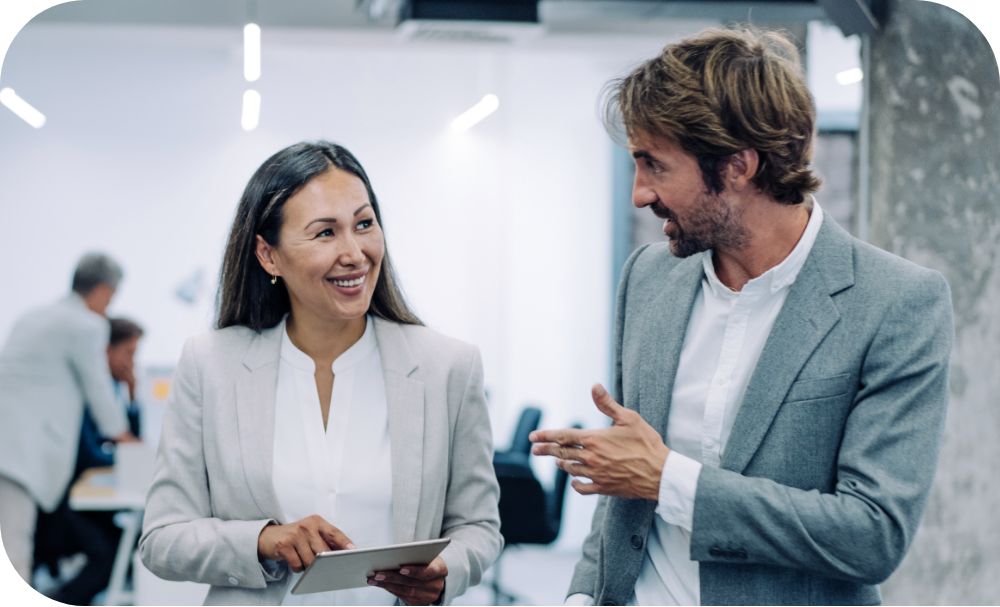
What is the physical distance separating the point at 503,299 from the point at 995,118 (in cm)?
468

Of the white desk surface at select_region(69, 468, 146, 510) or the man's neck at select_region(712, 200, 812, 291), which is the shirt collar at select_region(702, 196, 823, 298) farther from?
the white desk surface at select_region(69, 468, 146, 510)

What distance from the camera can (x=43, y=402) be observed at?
4.82 m

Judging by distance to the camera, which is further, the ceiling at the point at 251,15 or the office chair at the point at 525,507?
the ceiling at the point at 251,15

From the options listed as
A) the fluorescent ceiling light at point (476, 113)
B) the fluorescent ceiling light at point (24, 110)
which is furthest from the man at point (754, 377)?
the fluorescent ceiling light at point (24, 110)

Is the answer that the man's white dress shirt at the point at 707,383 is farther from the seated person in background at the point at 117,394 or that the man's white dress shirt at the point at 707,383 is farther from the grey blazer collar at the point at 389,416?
the seated person in background at the point at 117,394

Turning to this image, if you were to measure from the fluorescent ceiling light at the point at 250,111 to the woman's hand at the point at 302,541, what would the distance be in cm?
573

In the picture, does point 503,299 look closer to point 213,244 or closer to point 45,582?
point 213,244

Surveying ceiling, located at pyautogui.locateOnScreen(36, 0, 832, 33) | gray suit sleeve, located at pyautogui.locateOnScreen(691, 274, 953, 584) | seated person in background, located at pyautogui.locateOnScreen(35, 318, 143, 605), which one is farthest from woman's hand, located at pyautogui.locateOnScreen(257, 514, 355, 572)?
ceiling, located at pyautogui.locateOnScreen(36, 0, 832, 33)

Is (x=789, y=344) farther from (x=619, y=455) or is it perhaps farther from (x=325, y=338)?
(x=325, y=338)

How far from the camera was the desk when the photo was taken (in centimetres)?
473

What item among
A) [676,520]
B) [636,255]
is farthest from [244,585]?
[636,255]

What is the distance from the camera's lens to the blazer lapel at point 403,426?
1879 mm

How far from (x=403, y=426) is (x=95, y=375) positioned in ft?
11.0

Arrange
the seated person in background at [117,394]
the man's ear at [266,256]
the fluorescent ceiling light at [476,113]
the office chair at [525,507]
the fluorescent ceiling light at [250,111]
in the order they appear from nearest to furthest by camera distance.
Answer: the man's ear at [266,256], the office chair at [525,507], the seated person in background at [117,394], the fluorescent ceiling light at [250,111], the fluorescent ceiling light at [476,113]
